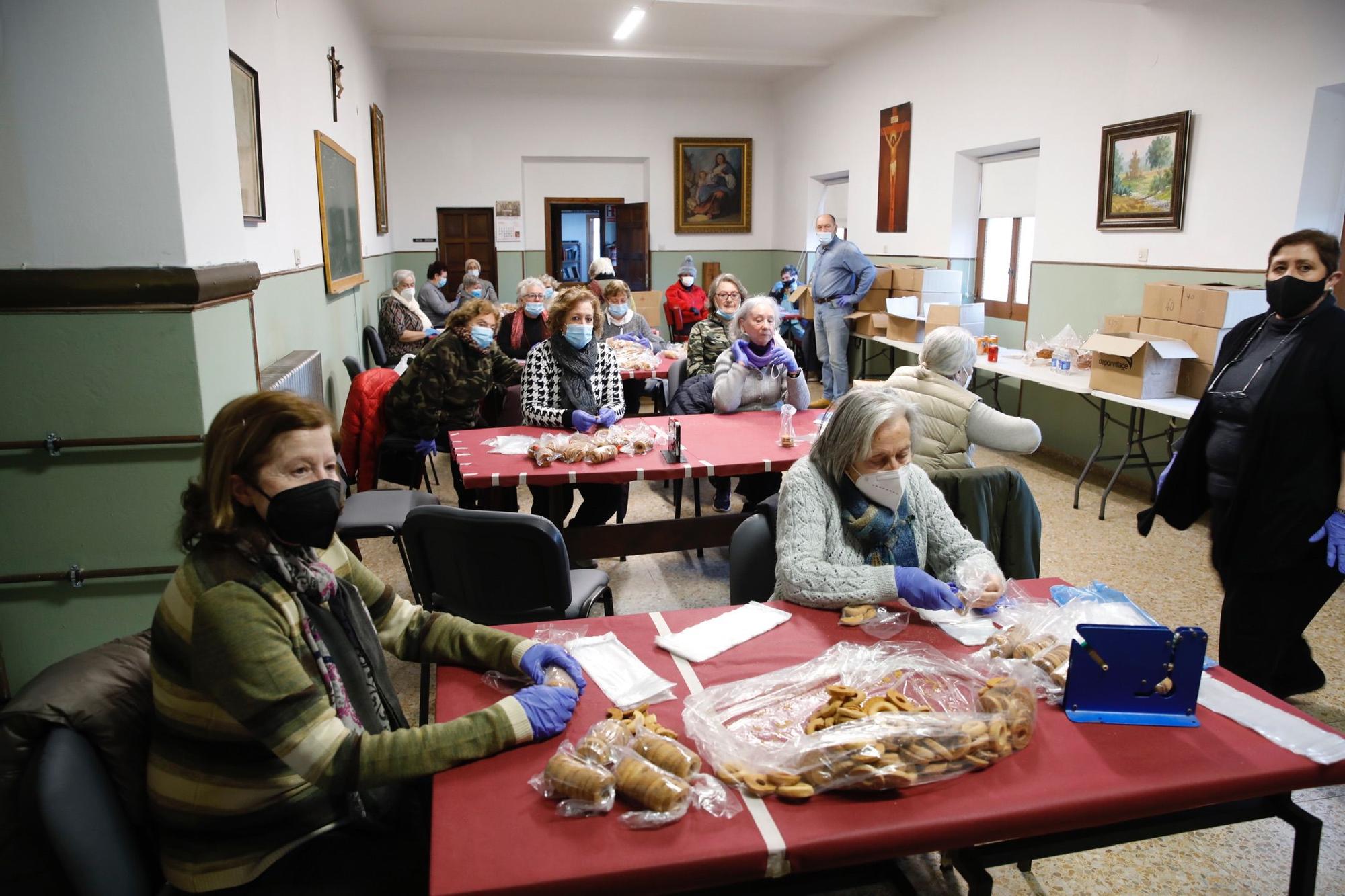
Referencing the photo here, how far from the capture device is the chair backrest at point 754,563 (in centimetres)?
238

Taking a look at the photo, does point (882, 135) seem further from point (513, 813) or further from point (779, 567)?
point (513, 813)

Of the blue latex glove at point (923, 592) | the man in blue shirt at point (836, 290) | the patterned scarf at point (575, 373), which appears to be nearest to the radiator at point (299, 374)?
the patterned scarf at point (575, 373)

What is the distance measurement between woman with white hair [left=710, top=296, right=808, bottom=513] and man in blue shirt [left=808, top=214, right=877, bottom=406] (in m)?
4.63

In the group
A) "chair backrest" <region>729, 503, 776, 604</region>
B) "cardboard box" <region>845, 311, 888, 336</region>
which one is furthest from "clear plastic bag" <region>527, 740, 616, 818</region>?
"cardboard box" <region>845, 311, 888, 336</region>

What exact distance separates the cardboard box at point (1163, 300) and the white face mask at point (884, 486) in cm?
392

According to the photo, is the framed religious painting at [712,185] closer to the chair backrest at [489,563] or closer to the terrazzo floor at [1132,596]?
the terrazzo floor at [1132,596]

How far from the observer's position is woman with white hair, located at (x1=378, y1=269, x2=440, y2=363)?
25.6ft

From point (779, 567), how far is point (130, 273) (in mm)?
1911

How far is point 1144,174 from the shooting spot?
237 inches

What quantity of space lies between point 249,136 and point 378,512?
2.07 m

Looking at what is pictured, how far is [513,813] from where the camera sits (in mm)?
1328

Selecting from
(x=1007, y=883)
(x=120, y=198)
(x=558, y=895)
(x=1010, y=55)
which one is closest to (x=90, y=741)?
(x=558, y=895)

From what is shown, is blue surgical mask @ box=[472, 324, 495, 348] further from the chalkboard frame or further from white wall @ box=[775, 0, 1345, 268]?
white wall @ box=[775, 0, 1345, 268]

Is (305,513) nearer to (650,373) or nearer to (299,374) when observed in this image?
(299,374)
